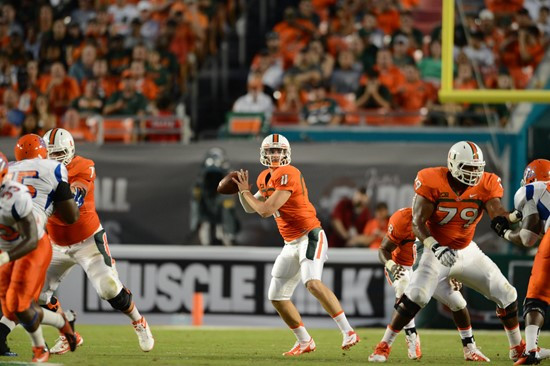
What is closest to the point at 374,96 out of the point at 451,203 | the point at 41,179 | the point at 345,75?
the point at 345,75

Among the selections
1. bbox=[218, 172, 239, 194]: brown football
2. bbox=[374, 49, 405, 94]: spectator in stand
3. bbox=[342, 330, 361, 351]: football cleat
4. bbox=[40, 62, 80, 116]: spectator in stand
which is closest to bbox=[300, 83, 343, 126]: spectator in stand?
bbox=[374, 49, 405, 94]: spectator in stand

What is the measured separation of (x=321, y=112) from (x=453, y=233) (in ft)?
21.8

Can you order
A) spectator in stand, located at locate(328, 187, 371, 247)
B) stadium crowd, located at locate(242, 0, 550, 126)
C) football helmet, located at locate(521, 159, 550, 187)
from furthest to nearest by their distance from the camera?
stadium crowd, located at locate(242, 0, 550, 126), spectator in stand, located at locate(328, 187, 371, 247), football helmet, located at locate(521, 159, 550, 187)

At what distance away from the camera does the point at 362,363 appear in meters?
8.90

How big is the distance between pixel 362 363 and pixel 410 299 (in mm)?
658

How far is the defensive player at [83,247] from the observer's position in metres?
9.41

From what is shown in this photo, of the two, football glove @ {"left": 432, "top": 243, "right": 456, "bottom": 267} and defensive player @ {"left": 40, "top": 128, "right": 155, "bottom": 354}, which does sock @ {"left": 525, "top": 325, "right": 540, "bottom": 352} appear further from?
defensive player @ {"left": 40, "top": 128, "right": 155, "bottom": 354}

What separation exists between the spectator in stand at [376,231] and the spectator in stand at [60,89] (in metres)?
5.15

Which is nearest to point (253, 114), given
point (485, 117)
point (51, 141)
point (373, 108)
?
point (373, 108)

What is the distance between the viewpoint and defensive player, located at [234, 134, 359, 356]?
9.72m

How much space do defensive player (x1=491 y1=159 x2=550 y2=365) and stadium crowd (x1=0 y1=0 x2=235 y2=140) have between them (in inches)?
319

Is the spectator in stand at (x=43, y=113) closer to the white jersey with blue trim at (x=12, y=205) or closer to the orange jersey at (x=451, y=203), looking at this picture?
the white jersey with blue trim at (x=12, y=205)

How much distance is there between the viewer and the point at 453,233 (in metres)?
9.04

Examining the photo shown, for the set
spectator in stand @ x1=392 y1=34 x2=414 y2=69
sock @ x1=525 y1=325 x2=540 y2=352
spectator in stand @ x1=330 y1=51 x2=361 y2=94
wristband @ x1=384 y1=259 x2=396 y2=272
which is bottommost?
sock @ x1=525 y1=325 x2=540 y2=352
